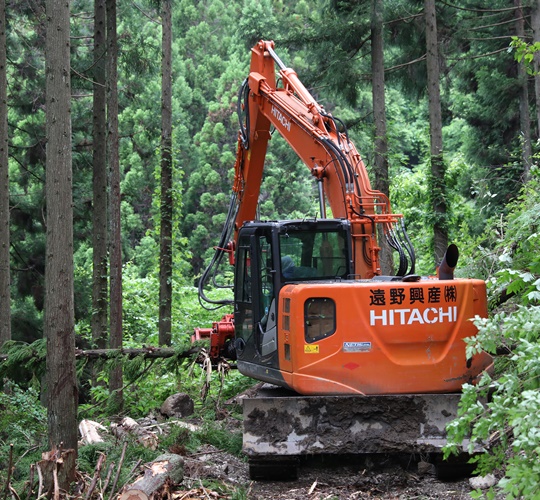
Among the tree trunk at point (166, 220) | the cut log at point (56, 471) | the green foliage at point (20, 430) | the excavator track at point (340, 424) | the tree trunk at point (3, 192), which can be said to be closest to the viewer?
the cut log at point (56, 471)

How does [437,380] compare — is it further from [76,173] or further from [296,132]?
[76,173]

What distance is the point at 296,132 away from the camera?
1104cm

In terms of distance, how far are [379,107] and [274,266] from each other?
36.9 ft

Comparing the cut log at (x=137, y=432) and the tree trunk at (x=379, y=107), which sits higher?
the tree trunk at (x=379, y=107)

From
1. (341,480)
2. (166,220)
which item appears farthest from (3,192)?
(341,480)

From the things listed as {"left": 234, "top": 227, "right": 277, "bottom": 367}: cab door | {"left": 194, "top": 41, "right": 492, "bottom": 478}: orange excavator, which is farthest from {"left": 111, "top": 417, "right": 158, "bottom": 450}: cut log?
{"left": 194, "top": 41, "right": 492, "bottom": 478}: orange excavator

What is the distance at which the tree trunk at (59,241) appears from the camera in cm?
826

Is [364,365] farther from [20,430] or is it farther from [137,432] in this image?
[20,430]

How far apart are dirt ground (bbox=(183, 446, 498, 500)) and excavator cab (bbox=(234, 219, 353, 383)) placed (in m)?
1.08

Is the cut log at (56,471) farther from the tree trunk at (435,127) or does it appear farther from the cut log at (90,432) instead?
the tree trunk at (435,127)

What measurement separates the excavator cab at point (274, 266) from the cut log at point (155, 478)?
159cm

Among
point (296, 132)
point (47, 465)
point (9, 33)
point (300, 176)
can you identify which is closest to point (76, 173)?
point (9, 33)

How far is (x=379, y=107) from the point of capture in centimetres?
1944

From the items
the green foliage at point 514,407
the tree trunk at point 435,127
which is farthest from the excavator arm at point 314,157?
the tree trunk at point 435,127
